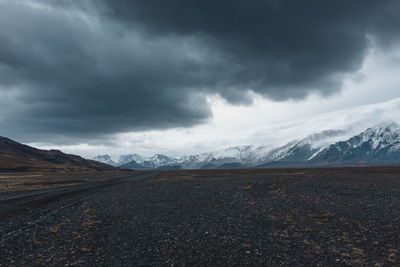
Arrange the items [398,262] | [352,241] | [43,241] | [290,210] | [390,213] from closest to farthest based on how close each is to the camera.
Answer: [398,262]
[352,241]
[43,241]
[390,213]
[290,210]

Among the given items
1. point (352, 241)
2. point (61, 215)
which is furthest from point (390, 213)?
point (61, 215)

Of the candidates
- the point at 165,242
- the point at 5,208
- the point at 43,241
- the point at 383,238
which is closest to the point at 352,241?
the point at 383,238

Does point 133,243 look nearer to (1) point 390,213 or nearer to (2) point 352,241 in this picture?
(2) point 352,241

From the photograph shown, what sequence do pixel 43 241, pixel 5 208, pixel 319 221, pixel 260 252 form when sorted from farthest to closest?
pixel 5 208, pixel 319 221, pixel 43 241, pixel 260 252

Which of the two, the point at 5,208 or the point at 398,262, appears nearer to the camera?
the point at 398,262

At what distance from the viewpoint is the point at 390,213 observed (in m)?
21.9

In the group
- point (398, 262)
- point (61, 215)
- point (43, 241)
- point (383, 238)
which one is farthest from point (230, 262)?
point (61, 215)

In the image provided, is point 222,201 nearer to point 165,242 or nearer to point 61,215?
point 165,242

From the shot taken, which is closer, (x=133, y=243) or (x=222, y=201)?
(x=133, y=243)

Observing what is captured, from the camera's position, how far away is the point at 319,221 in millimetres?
19938

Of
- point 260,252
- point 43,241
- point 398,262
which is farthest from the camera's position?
point 43,241

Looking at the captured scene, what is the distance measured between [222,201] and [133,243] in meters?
16.9

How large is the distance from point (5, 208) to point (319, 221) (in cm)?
3576

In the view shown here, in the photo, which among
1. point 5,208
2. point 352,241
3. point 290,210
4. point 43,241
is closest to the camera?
point 352,241
